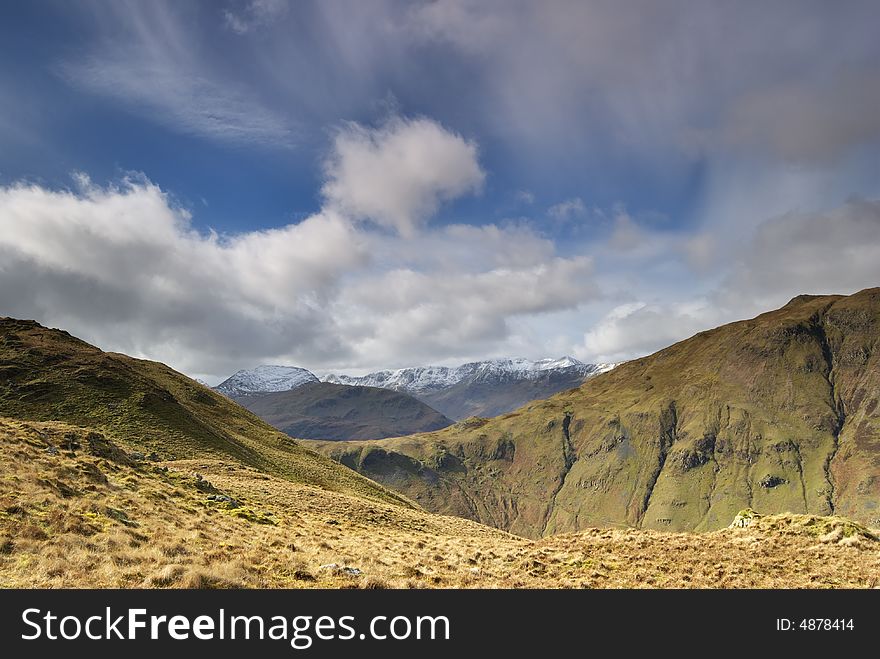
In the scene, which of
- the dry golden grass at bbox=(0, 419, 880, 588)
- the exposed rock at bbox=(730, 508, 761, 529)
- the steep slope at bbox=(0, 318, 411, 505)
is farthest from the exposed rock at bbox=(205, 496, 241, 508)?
the exposed rock at bbox=(730, 508, 761, 529)

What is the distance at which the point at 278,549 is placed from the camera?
23.1 meters

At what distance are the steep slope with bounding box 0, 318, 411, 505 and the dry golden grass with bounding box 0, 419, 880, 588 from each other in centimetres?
3934

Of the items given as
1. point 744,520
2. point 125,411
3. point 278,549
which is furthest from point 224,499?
point 125,411

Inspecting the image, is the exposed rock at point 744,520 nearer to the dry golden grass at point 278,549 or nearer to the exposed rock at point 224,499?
the dry golden grass at point 278,549

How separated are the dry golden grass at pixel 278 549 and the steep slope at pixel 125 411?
3934 centimetres

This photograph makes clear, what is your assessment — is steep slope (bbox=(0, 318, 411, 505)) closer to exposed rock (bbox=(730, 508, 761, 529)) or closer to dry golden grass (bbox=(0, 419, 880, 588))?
dry golden grass (bbox=(0, 419, 880, 588))

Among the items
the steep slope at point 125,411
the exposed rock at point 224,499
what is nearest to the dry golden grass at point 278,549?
the exposed rock at point 224,499

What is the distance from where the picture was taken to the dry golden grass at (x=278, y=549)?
17297 millimetres

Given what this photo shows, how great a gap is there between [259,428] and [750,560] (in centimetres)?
11371

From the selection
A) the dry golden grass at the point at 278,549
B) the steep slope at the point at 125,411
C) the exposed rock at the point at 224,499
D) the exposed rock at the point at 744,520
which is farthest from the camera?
the steep slope at the point at 125,411
